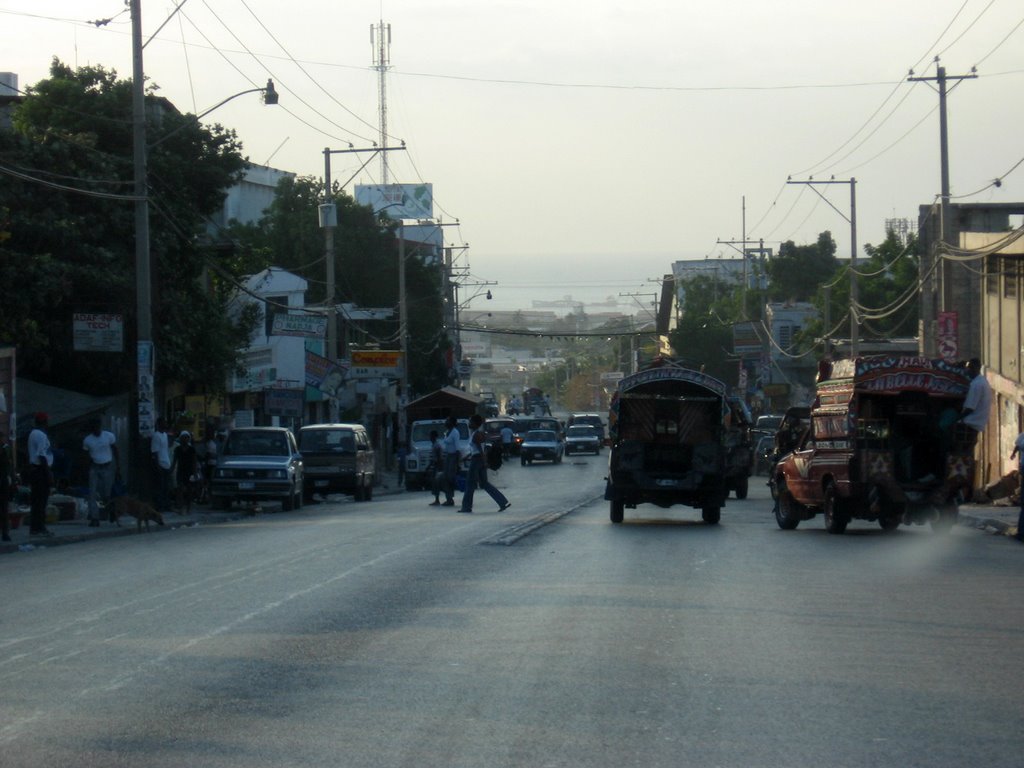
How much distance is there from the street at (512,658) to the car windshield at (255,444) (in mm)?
14914

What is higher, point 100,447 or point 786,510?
point 100,447

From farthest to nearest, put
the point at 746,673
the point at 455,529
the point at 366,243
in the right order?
1. the point at 366,243
2. the point at 455,529
3. the point at 746,673

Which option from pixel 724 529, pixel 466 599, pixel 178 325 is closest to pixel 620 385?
pixel 724 529

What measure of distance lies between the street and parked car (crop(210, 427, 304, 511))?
13.8 metres

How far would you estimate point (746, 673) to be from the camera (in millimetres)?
9430

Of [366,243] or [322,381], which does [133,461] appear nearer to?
[322,381]

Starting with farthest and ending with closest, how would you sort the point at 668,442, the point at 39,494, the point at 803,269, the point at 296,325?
the point at 803,269 → the point at 296,325 → the point at 668,442 → the point at 39,494

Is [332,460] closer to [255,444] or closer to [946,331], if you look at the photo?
[255,444]

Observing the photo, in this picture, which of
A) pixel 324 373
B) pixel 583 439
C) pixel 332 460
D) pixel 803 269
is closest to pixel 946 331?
pixel 332 460

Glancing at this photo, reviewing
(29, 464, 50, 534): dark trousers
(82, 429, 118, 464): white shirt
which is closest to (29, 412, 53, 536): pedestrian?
(29, 464, 50, 534): dark trousers

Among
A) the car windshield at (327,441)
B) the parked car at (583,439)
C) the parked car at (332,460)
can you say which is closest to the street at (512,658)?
the parked car at (332,460)

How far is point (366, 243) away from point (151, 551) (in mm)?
61342

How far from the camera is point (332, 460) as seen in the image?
3909cm

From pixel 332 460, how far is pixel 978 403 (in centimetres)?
2093
